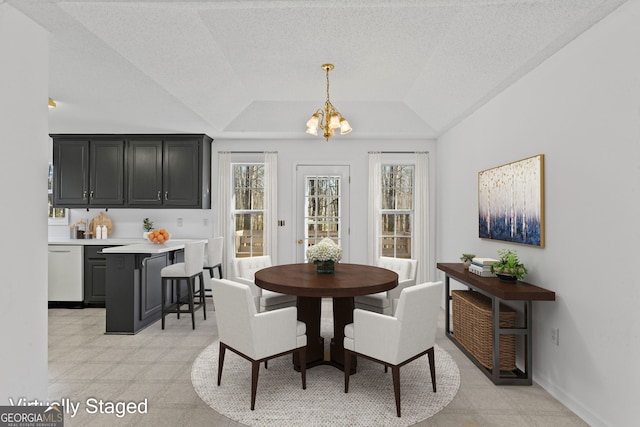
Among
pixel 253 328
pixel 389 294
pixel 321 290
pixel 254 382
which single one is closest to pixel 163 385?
pixel 254 382

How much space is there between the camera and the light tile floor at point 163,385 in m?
2.24

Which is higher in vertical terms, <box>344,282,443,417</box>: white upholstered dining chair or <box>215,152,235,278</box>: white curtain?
<box>215,152,235,278</box>: white curtain

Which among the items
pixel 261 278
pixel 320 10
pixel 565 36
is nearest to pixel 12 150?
pixel 261 278

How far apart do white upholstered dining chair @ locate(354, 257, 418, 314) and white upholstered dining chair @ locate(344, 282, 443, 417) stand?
0.59 meters

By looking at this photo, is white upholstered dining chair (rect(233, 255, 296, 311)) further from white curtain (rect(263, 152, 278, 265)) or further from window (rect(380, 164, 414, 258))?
window (rect(380, 164, 414, 258))

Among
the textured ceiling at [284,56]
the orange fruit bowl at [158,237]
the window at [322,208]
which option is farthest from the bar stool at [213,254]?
the textured ceiling at [284,56]

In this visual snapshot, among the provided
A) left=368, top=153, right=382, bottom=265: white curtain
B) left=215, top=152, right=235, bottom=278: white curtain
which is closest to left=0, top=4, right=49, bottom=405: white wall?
left=215, top=152, right=235, bottom=278: white curtain

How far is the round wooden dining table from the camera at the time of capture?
8.47 feet

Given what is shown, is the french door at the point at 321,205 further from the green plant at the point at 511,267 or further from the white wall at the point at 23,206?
the white wall at the point at 23,206

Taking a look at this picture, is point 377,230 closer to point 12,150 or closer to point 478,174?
point 478,174

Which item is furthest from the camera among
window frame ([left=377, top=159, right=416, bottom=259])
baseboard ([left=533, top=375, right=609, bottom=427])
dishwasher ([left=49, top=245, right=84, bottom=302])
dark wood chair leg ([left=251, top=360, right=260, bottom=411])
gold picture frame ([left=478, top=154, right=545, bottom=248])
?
window frame ([left=377, top=159, right=416, bottom=259])

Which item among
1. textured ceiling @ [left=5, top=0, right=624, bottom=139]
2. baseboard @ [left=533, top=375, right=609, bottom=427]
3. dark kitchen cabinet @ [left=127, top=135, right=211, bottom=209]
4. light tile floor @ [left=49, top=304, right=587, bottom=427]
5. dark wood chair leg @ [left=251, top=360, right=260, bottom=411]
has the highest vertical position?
textured ceiling @ [left=5, top=0, right=624, bottom=139]

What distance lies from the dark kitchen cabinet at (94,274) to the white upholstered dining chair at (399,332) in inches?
155

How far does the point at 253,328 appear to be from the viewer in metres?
2.33
